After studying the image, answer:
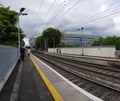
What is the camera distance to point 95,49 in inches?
2067

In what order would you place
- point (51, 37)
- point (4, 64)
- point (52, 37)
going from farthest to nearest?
1. point (51, 37)
2. point (52, 37)
3. point (4, 64)

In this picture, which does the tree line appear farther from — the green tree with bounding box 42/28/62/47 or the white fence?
the white fence

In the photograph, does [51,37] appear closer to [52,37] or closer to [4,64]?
[52,37]

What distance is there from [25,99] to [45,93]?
1245 mm

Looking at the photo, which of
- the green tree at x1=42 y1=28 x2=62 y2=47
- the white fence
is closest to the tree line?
the green tree at x1=42 y1=28 x2=62 y2=47

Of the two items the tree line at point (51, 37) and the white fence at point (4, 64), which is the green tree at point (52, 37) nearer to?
the tree line at point (51, 37)

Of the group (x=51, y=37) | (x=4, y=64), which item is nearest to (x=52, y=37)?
(x=51, y=37)

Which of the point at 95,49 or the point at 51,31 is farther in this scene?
the point at 51,31

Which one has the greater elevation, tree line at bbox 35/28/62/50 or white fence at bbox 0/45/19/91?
tree line at bbox 35/28/62/50

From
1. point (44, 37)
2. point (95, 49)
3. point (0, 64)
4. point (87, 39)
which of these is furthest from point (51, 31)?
point (0, 64)

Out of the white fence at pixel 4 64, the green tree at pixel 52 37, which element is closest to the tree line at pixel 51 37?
the green tree at pixel 52 37

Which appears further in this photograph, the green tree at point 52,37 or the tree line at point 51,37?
the green tree at point 52,37

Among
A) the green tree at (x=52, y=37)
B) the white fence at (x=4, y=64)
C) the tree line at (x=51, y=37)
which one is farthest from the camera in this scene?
the green tree at (x=52, y=37)

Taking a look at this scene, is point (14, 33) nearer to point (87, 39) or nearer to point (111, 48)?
point (111, 48)
